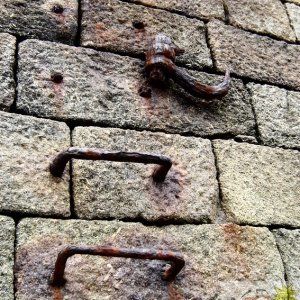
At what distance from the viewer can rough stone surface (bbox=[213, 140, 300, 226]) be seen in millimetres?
1984

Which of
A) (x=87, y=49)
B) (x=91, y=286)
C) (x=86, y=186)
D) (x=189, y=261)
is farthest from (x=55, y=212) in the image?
(x=87, y=49)

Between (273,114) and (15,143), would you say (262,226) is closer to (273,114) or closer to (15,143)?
(273,114)

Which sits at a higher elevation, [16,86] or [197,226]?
[16,86]

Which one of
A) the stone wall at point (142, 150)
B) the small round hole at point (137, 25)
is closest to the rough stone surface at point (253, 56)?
the stone wall at point (142, 150)

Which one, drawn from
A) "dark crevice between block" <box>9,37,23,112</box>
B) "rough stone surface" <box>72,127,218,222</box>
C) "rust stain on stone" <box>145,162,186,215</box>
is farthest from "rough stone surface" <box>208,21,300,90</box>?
"dark crevice between block" <box>9,37,23,112</box>

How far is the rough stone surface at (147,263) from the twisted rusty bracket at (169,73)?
1.86 feet

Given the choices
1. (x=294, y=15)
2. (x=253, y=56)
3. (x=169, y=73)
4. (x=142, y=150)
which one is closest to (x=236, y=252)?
(x=142, y=150)

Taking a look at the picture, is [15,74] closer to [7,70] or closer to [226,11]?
[7,70]

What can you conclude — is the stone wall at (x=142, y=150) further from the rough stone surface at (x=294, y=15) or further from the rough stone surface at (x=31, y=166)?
the rough stone surface at (x=294, y=15)

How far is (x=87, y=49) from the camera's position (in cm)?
214

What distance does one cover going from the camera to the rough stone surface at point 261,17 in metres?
2.64

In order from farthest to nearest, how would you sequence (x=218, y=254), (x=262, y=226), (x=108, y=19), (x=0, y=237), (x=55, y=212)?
(x=108, y=19)
(x=262, y=226)
(x=218, y=254)
(x=55, y=212)
(x=0, y=237)

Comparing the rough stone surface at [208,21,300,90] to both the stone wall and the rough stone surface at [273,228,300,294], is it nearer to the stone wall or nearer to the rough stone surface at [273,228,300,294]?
the stone wall

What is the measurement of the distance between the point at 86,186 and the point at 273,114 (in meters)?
0.99
